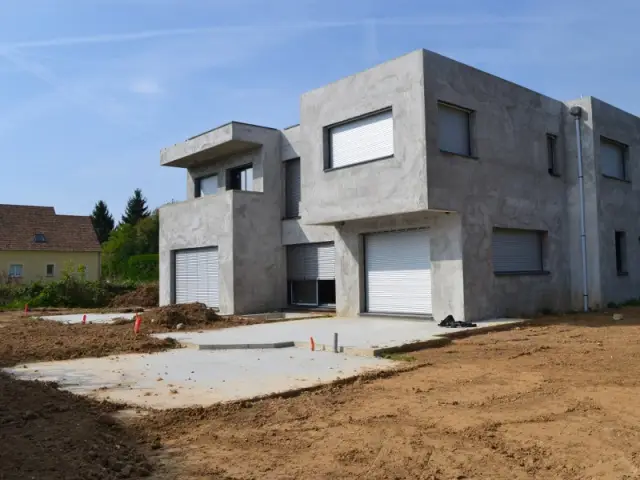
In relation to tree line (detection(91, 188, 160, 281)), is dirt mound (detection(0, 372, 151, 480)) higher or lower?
lower

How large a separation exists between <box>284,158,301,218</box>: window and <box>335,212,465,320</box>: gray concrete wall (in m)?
3.97

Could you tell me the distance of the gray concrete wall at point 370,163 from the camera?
537 inches

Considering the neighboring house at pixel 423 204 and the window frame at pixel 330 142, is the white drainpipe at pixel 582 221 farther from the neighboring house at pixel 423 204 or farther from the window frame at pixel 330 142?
the window frame at pixel 330 142

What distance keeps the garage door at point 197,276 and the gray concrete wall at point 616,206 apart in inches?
501

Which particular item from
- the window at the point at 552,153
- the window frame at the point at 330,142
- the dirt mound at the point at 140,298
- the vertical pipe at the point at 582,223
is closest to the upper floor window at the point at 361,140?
the window frame at the point at 330,142

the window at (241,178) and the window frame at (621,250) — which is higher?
the window at (241,178)

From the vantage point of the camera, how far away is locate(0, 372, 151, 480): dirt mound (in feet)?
13.3

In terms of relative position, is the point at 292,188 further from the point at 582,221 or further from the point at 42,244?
the point at 42,244

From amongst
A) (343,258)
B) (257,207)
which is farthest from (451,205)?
(257,207)

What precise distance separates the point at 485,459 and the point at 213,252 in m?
17.0

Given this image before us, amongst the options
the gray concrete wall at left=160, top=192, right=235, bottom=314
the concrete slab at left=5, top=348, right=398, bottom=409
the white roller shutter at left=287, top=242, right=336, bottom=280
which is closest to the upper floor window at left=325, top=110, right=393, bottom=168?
the white roller shutter at left=287, top=242, right=336, bottom=280

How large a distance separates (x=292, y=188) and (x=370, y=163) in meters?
6.42

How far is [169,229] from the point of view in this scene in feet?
75.0

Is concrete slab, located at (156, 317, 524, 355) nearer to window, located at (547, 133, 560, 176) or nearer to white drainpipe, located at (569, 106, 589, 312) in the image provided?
white drainpipe, located at (569, 106, 589, 312)
